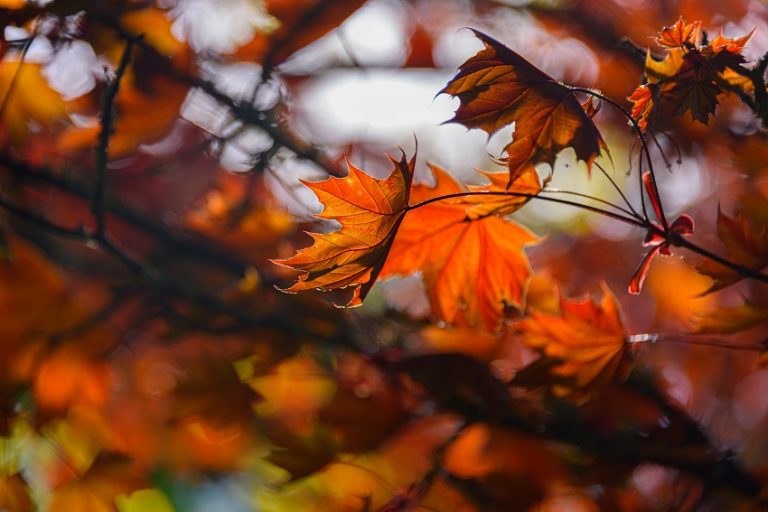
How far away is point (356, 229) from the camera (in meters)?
0.63

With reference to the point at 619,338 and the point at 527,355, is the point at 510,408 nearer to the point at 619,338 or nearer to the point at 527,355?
the point at 619,338

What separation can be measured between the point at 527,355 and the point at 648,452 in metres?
0.49

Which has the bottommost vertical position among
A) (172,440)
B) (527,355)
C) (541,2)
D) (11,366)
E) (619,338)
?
(172,440)

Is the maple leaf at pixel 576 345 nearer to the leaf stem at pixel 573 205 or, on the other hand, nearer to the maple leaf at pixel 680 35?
the leaf stem at pixel 573 205

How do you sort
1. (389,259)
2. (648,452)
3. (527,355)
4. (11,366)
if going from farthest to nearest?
1. (527,355)
2. (11,366)
3. (648,452)
4. (389,259)

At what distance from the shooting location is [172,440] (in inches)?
72.3

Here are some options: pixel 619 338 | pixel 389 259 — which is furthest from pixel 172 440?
pixel 619 338

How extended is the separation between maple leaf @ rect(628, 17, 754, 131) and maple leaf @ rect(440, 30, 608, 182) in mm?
52

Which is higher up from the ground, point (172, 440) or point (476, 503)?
point (476, 503)

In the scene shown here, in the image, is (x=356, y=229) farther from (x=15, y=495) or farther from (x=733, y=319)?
(x=15, y=495)

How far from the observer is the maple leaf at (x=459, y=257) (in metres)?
0.80

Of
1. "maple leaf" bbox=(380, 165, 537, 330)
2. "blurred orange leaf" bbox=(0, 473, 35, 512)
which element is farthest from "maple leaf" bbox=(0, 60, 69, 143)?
"maple leaf" bbox=(380, 165, 537, 330)

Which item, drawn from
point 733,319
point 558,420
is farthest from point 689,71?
point 558,420

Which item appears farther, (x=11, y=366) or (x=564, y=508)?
(x=564, y=508)
